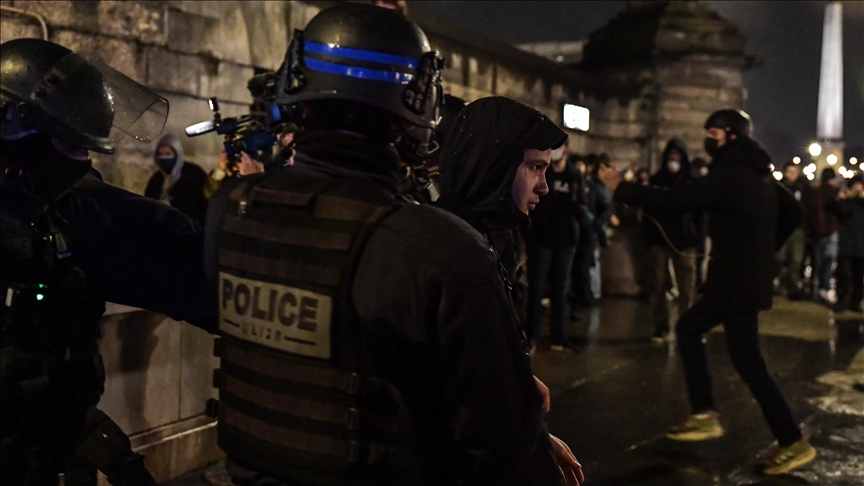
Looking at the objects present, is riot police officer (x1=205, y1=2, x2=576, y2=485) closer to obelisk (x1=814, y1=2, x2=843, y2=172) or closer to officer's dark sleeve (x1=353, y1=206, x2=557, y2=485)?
officer's dark sleeve (x1=353, y1=206, x2=557, y2=485)

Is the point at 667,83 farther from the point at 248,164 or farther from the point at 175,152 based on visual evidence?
the point at 248,164

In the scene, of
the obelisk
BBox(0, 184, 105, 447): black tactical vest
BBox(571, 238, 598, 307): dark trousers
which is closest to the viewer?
BBox(0, 184, 105, 447): black tactical vest

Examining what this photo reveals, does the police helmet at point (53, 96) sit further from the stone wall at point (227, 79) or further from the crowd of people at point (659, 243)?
the crowd of people at point (659, 243)

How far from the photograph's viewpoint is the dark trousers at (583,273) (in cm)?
1000

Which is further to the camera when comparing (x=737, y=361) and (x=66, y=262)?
(x=737, y=361)

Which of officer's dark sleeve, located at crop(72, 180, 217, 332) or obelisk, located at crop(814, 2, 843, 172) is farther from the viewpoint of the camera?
obelisk, located at crop(814, 2, 843, 172)

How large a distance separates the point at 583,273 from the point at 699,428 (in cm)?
472

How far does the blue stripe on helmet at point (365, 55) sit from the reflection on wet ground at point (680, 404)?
11.2ft

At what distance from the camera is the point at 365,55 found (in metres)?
1.96

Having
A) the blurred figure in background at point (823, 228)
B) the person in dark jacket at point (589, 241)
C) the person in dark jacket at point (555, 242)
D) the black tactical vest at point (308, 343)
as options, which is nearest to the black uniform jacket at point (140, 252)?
the black tactical vest at point (308, 343)

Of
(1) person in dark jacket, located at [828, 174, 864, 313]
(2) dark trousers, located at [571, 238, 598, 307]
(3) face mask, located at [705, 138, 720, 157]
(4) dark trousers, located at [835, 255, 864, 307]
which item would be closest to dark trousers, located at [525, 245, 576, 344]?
(2) dark trousers, located at [571, 238, 598, 307]

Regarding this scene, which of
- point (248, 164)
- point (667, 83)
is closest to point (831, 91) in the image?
point (667, 83)

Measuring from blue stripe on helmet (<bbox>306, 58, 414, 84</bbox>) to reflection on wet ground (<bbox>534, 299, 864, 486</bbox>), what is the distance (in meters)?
3.41

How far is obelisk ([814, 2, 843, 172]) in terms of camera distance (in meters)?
60.0
